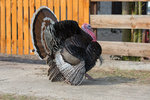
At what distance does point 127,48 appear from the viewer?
8469 millimetres

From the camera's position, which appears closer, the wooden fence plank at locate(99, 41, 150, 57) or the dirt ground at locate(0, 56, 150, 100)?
the dirt ground at locate(0, 56, 150, 100)

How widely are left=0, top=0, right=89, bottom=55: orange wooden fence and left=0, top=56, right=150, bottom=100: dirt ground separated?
4.70 ft

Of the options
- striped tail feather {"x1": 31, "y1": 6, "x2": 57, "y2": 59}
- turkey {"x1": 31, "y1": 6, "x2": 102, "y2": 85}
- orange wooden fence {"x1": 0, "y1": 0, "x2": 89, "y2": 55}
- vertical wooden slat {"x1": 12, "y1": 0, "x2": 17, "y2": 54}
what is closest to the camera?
turkey {"x1": 31, "y1": 6, "x2": 102, "y2": 85}

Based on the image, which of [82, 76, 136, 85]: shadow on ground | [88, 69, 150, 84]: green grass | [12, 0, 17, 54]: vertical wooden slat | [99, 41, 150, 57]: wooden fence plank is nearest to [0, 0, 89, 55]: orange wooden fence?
[12, 0, 17, 54]: vertical wooden slat

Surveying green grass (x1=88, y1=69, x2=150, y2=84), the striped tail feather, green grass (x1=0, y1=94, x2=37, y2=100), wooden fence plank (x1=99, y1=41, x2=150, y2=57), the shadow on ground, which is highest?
the striped tail feather

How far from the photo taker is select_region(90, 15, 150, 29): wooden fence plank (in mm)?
8269

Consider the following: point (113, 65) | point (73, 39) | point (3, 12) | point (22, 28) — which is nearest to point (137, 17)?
point (113, 65)

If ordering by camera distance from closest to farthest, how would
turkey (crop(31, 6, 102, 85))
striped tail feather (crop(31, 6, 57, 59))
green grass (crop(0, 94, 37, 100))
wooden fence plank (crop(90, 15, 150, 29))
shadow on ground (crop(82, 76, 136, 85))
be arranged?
1. green grass (crop(0, 94, 37, 100))
2. turkey (crop(31, 6, 102, 85))
3. shadow on ground (crop(82, 76, 136, 85))
4. striped tail feather (crop(31, 6, 57, 59))
5. wooden fence plank (crop(90, 15, 150, 29))

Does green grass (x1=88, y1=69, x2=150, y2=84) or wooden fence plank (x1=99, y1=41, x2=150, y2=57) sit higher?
wooden fence plank (x1=99, y1=41, x2=150, y2=57)

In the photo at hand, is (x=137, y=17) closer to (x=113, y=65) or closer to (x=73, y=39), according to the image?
(x=113, y=65)

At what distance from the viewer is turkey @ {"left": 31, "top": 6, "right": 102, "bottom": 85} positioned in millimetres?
6434

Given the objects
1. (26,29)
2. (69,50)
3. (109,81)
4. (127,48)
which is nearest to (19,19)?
→ (26,29)

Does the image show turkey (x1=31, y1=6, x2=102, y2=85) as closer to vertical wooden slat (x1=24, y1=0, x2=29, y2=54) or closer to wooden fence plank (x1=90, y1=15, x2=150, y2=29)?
wooden fence plank (x1=90, y1=15, x2=150, y2=29)

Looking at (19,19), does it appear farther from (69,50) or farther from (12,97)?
(12,97)
